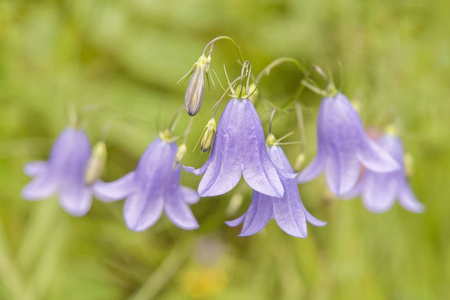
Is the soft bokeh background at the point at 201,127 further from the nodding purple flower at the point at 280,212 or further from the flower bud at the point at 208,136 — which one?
the flower bud at the point at 208,136

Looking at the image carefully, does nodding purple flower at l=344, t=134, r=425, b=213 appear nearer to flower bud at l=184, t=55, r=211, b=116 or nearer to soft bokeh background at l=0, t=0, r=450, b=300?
soft bokeh background at l=0, t=0, r=450, b=300

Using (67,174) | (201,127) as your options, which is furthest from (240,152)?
(201,127)

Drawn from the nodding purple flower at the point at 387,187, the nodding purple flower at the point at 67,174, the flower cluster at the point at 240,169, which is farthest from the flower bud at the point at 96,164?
the nodding purple flower at the point at 387,187

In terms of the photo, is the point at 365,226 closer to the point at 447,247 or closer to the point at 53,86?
the point at 447,247

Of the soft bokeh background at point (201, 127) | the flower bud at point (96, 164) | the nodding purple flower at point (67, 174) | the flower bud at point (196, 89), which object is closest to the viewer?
the flower bud at point (196, 89)

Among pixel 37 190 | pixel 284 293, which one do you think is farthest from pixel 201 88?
pixel 284 293
